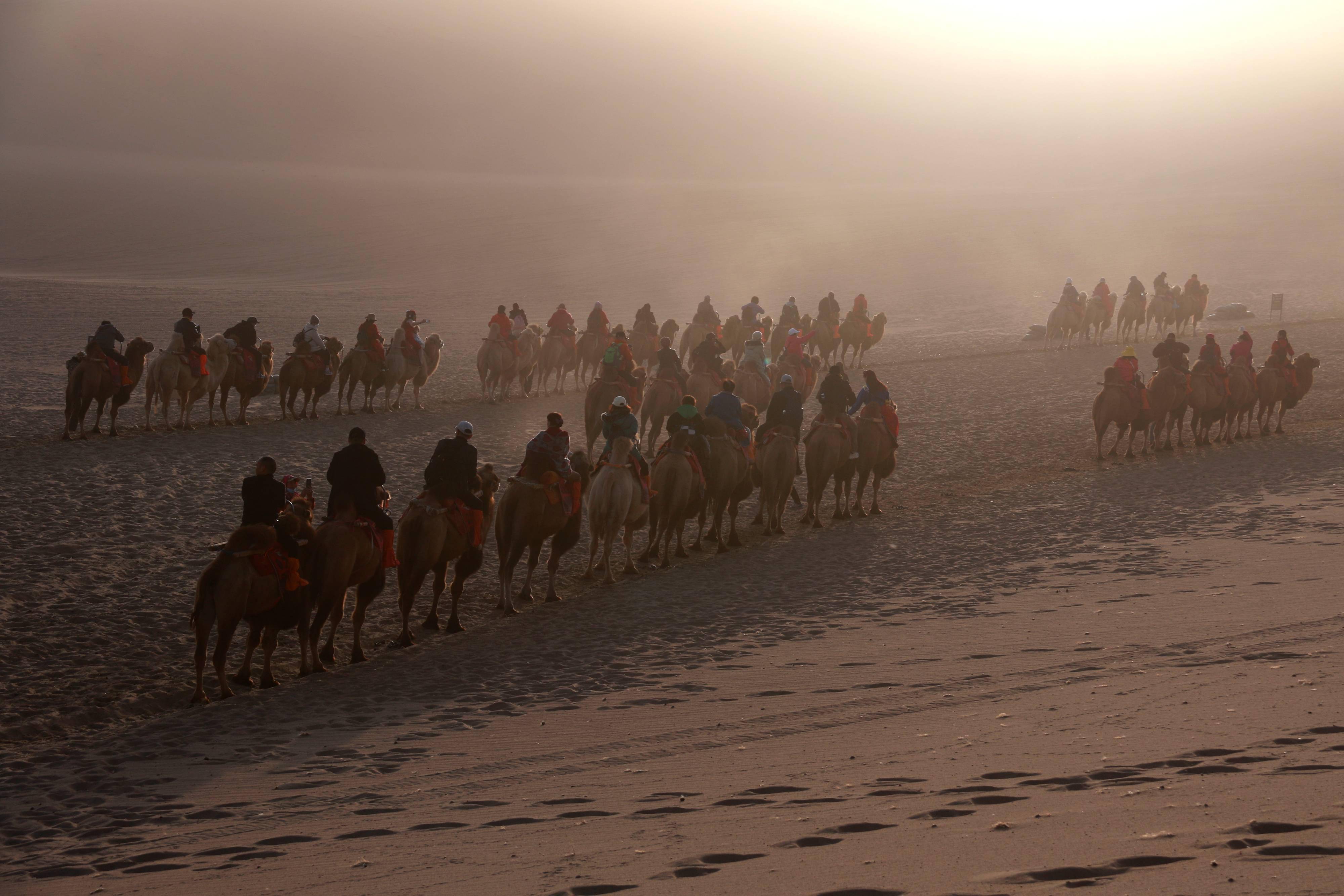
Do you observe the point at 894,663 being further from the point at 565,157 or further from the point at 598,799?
the point at 565,157

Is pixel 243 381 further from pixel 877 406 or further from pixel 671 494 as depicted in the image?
pixel 877 406

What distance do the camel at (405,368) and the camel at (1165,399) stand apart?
531 inches

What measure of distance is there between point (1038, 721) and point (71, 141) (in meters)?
145

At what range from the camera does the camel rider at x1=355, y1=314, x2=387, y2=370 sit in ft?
80.0

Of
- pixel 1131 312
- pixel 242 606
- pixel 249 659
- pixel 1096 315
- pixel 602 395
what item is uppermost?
pixel 1131 312

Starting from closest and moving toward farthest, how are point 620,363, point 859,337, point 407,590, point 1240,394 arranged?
1. point 407,590
2. point 620,363
3. point 1240,394
4. point 859,337

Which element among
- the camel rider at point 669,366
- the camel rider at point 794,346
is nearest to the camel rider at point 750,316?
the camel rider at point 794,346

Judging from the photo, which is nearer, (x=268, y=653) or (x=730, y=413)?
(x=268, y=653)

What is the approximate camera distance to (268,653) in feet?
31.9

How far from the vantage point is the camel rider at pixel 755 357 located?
22.6 metres

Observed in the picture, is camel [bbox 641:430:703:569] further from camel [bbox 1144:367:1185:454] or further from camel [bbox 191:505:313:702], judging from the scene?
camel [bbox 1144:367:1185:454]

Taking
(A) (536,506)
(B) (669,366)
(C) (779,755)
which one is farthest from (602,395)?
(C) (779,755)

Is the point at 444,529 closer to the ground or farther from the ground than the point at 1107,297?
closer to the ground

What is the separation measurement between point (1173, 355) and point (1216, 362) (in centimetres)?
94
